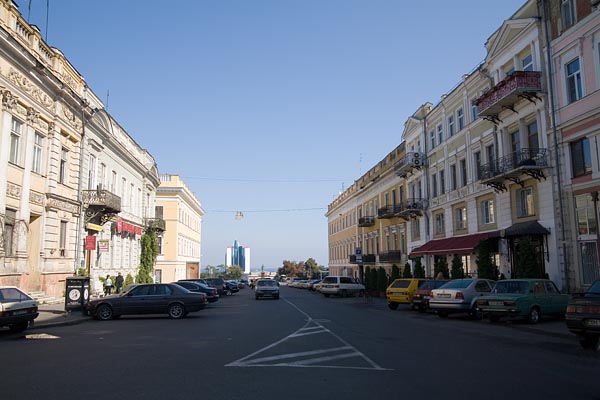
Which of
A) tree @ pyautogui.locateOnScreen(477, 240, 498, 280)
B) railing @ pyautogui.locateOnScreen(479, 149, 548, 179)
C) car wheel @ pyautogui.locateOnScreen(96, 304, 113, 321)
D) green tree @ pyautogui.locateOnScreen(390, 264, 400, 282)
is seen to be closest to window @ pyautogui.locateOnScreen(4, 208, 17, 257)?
car wheel @ pyautogui.locateOnScreen(96, 304, 113, 321)

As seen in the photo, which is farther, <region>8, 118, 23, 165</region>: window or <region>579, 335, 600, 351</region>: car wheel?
<region>8, 118, 23, 165</region>: window

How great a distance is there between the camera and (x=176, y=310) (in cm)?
2112

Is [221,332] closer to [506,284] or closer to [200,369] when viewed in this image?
[200,369]

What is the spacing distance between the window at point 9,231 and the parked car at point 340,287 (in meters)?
25.1

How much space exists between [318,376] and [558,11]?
22.9 meters

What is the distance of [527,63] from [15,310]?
25595mm

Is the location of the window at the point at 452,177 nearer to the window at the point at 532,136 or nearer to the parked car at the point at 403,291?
the window at the point at 532,136

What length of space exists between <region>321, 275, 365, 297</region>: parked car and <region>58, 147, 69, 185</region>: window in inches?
870

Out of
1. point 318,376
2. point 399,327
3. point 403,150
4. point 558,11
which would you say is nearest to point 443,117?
point 403,150

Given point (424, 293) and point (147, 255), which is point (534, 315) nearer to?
point (424, 293)

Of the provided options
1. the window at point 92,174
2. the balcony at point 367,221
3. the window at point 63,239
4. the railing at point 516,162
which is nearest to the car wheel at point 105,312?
the window at point 63,239

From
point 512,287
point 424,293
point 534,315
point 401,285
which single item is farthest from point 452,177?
point 534,315

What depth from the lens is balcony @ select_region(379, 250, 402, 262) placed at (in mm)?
46875

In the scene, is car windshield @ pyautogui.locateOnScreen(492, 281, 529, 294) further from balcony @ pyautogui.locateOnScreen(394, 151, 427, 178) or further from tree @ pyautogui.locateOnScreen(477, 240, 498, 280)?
balcony @ pyautogui.locateOnScreen(394, 151, 427, 178)
